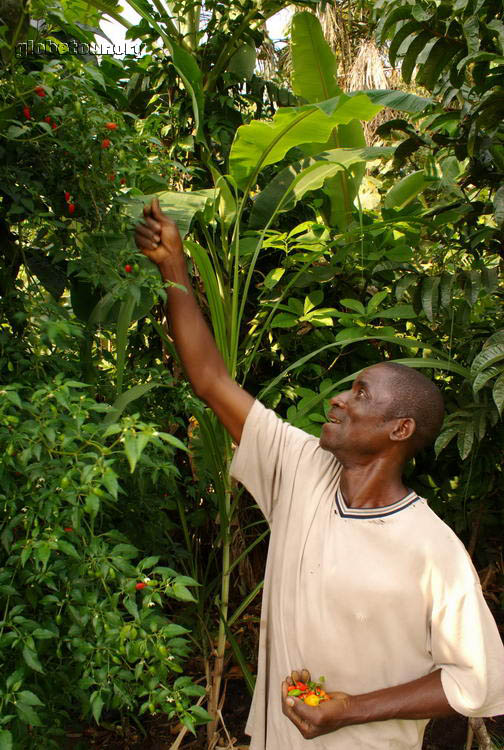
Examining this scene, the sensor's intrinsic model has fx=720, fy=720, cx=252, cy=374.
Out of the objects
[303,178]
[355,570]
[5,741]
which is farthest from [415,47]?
[5,741]

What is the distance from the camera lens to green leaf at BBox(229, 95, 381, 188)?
7.63 feet

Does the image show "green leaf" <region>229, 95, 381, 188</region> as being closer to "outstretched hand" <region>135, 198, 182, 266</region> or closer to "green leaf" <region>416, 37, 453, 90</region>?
"green leaf" <region>416, 37, 453, 90</region>

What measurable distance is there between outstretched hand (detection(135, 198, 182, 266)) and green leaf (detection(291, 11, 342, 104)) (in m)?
1.67

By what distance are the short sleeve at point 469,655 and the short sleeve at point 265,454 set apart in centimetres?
51

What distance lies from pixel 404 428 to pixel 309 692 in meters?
0.64

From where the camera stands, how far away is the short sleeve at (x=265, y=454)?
1847mm

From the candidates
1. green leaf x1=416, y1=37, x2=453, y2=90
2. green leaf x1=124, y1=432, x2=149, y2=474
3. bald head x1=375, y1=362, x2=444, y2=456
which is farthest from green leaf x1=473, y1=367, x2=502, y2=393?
green leaf x1=124, y1=432, x2=149, y2=474

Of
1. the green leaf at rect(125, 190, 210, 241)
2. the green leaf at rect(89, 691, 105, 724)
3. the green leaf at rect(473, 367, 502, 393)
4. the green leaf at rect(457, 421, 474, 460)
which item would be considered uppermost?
the green leaf at rect(125, 190, 210, 241)

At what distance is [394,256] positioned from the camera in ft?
9.32

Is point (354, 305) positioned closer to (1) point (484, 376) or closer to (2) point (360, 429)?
(1) point (484, 376)

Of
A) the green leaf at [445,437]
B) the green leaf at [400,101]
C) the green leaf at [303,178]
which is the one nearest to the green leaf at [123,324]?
the green leaf at [303,178]

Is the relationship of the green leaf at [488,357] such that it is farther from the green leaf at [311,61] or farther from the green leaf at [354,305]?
the green leaf at [311,61]

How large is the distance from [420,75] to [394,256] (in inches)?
26.1

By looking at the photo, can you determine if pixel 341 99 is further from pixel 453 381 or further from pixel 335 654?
pixel 335 654
